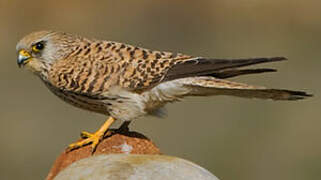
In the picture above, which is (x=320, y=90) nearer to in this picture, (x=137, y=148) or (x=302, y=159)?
(x=302, y=159)

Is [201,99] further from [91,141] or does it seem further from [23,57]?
[91,141]

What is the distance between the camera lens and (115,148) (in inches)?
223

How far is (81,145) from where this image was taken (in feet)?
19.4

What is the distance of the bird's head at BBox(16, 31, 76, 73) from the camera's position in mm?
6531

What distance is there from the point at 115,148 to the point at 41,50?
3.74ft

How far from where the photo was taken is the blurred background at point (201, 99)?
8836mm

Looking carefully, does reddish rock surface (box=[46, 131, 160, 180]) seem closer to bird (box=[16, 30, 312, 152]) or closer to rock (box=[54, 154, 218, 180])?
bird (box=[16, 30, 312, 152])

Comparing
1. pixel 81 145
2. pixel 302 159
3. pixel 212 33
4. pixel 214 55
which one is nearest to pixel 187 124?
pixel 302 159

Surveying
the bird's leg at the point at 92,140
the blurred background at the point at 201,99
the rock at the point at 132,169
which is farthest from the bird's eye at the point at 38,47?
the blurred background at the point at 201,99

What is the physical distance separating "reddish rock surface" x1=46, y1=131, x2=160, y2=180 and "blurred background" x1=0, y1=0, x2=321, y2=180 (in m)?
2.69

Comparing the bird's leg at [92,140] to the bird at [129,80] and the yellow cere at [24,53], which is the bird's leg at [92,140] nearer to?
the bird at [129,80]

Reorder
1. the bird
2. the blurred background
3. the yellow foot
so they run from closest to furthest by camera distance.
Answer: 1. the yellow foot
2. the bird
3. the blurred background

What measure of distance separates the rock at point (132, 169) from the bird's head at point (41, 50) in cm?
155

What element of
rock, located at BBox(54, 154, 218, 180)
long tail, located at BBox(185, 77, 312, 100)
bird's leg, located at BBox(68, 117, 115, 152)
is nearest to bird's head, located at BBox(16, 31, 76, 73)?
bird's leg, located at BBox(68, 117, 115, 152)
